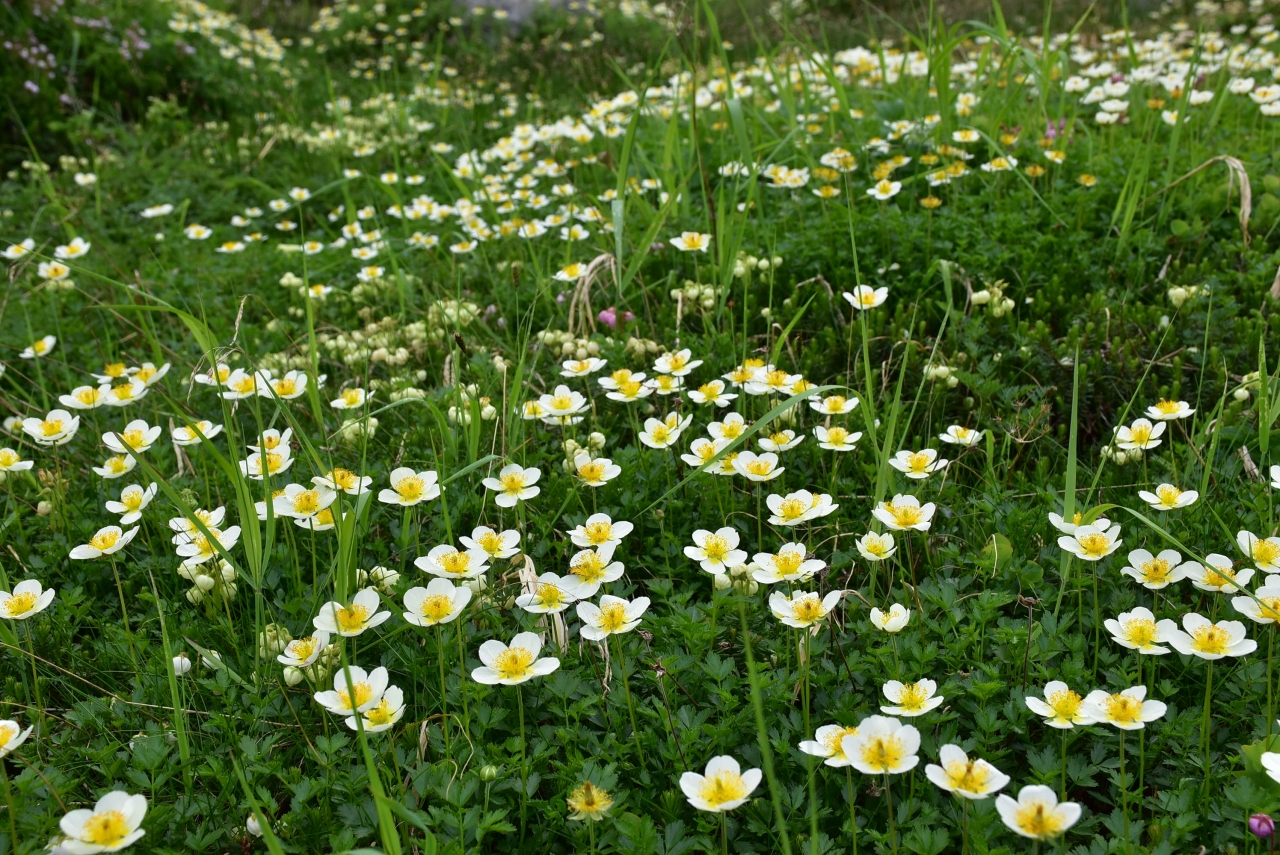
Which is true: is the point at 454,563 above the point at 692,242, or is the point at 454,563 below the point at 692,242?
below

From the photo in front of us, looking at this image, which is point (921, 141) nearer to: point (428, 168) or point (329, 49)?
point (428, 168)

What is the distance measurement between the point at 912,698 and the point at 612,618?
1.89ft

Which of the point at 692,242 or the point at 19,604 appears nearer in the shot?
the point at 19,604

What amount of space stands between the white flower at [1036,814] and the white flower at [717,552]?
2.49ft

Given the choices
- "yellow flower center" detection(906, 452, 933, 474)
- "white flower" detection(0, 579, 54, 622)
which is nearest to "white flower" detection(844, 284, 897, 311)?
"yellow flower center" detection(906, 452, 933, 474)

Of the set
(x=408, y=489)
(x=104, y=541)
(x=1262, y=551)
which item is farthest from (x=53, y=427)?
(x=1262, y=551)

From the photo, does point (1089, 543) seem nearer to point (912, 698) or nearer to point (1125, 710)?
point (1125, 710)

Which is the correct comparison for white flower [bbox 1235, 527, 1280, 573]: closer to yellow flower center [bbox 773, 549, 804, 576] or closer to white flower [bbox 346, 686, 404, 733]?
yellow flower center [bbox 773, 549, 804, 576]

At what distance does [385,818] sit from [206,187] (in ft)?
16.6

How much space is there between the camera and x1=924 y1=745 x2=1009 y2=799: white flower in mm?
1479

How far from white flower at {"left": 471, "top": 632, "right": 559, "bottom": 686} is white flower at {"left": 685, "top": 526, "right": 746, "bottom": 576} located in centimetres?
42

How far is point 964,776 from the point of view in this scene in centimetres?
151

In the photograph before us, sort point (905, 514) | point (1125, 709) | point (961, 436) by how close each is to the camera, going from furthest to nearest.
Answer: point (961, 436), point (905, 514), point (1125, 709)

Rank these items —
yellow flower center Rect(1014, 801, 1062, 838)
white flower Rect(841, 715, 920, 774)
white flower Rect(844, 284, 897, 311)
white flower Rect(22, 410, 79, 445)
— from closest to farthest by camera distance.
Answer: yellow flower center Rect(1014, 801, 1062, 838) < white flower Rect(841, 715, 920, 774) < white flower Rect(22, 410, 79, 445) < white flower Rect(844, 284, 897, 311)
